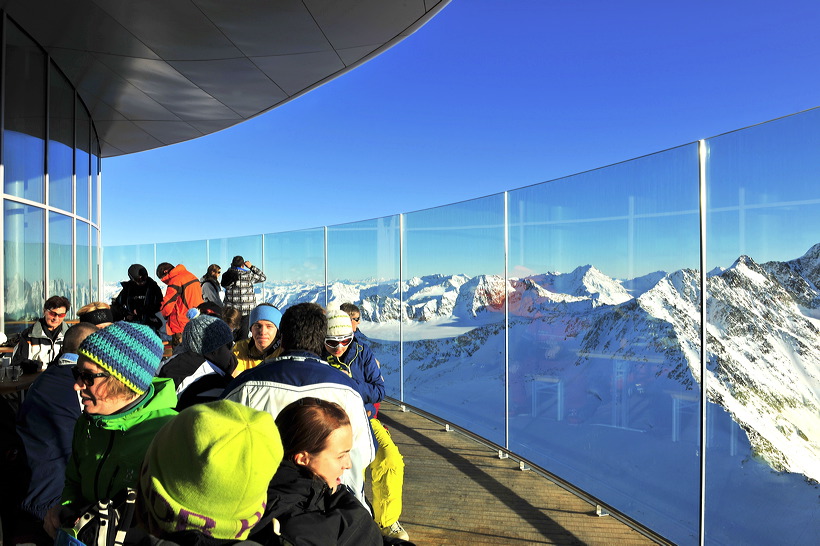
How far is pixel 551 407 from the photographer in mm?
4395

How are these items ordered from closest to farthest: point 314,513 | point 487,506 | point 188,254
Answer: point 314,513 < point 487,506 < point 188,254

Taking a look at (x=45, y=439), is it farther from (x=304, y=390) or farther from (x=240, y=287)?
(x=240, y=287)

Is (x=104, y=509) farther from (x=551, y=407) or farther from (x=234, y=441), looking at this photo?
(x=551, y=407)

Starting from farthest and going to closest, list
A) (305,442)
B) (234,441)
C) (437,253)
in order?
(437,253) < (305,442) < (234,441)

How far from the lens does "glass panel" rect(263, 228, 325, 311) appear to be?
29.7 ft

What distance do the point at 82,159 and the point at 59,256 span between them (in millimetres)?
2562

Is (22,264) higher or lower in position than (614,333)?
higher

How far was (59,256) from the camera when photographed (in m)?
8.33

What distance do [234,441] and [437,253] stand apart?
17.5 ft

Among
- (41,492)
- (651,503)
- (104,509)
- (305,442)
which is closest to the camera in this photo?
(104,509)

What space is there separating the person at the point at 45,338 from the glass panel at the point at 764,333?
17.2 feet

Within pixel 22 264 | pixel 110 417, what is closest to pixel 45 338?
pixel 22 264

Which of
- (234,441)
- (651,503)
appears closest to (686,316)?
(651,503)

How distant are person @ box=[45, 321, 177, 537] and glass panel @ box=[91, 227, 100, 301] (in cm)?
1053
